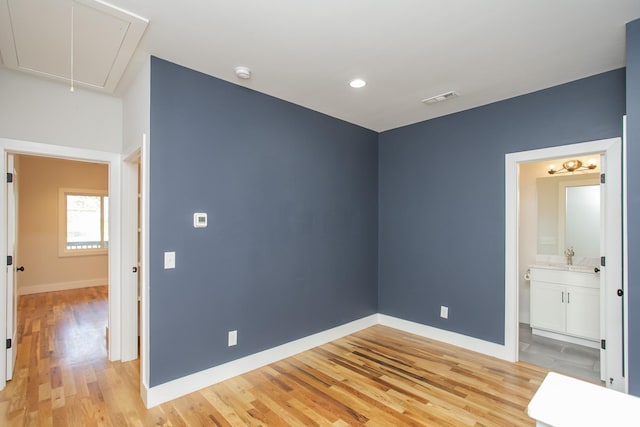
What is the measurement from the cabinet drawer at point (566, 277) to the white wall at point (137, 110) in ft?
15.7

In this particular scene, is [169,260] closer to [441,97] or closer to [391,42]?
[391,42]

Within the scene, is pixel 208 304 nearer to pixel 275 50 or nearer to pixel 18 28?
pixel 275 50

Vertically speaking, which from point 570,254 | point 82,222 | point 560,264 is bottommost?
point 560,264

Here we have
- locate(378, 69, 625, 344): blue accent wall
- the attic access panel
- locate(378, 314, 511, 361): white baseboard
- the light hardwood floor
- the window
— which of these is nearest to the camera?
the attic access panel

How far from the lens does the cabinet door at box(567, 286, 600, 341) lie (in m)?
3.70

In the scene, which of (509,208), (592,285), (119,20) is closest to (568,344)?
(592,285)

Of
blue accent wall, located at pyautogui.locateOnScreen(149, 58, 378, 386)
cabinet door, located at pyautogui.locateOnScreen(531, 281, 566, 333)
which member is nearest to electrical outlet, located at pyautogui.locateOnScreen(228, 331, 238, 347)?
blue accent wall, located at pyautogui.locateOnScreen(149, 58, 378, 386)

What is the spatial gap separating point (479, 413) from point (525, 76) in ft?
9.33

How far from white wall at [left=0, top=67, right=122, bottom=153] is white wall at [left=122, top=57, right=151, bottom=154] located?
151 mm

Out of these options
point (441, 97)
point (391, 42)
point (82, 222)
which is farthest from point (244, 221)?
point (82, 222)

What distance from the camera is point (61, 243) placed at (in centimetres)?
656

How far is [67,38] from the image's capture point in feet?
7.41

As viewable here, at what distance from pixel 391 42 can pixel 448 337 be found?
3.28 meters

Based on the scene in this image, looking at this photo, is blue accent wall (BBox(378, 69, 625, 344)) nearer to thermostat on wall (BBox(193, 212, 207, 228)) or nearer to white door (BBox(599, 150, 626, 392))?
white door (BBox(599, 150, 626, 392))
